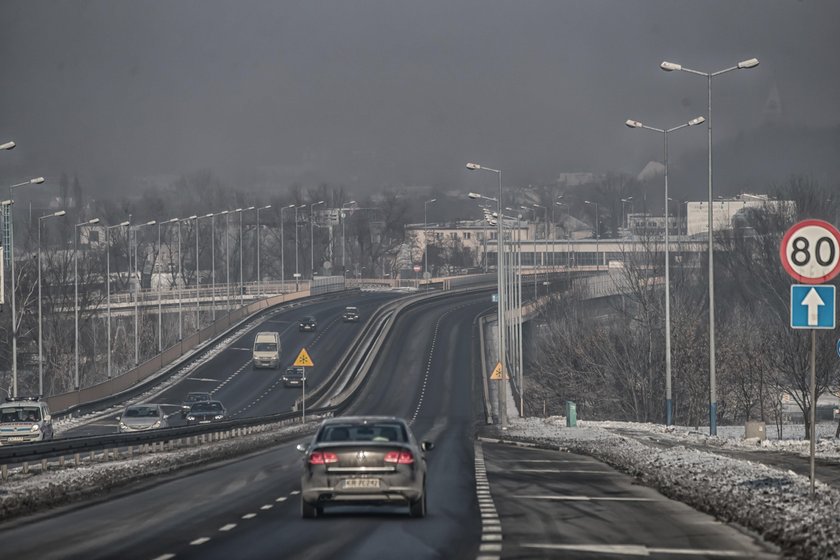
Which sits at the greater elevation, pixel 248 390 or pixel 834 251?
pixel 834 251

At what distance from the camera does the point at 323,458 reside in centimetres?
1984

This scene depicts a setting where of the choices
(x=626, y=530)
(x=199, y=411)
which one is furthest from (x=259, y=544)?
(x=199, y=411)

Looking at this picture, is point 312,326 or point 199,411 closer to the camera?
point 199,411

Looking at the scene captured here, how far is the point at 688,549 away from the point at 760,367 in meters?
56.7

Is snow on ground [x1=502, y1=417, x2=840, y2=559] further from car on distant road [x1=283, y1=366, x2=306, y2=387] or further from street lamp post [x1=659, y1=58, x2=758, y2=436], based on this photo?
car on distant road [x1=283, y1=366, x2=306, y2=387]

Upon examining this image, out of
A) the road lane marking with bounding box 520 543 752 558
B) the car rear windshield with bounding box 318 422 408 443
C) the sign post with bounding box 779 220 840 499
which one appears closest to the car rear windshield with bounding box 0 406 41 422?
the car rear windshield with bounding box 318 422 408 443

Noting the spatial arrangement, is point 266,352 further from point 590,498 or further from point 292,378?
point 590,498

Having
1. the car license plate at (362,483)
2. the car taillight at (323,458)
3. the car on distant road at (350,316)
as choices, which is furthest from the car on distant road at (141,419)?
the car on distant road at (350,316)

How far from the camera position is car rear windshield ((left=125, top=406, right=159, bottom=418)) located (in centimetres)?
5938

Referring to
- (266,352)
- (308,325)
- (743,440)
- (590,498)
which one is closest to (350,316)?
(308,325)

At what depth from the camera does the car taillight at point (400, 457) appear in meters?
19.9

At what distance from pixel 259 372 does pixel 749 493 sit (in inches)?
3321

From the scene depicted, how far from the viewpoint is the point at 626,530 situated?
18.4 m

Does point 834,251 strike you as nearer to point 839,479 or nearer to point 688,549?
point 688,549
